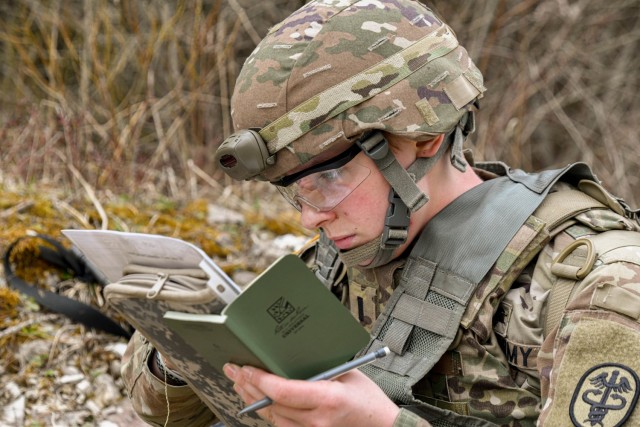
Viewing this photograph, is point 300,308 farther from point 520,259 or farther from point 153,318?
point 520,259

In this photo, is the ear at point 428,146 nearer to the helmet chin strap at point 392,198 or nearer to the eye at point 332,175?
the helmet chin strap at point 392,198

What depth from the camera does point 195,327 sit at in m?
1.75

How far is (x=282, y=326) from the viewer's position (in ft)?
5.55

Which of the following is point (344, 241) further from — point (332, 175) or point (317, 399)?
point (317, 399)

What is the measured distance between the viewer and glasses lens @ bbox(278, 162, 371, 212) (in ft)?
7.08

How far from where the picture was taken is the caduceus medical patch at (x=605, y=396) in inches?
66.9

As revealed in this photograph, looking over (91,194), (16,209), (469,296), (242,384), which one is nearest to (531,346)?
(469,296)

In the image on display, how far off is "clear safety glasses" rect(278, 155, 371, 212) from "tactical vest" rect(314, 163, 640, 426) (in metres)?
0.29

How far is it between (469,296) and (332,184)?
1.55ft

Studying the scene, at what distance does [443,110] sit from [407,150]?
5.8 inches

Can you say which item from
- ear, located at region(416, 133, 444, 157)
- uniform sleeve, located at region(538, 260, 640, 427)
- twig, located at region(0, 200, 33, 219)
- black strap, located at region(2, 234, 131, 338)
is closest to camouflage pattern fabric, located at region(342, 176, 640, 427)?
uniform sleeve, located at region(538, 260, 640, 427)

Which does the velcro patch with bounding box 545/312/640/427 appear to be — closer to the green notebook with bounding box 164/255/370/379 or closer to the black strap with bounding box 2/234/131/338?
the green notebook with bounding box 164/255/370/379

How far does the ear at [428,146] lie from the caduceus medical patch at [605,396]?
77 cm

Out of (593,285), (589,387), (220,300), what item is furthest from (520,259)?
(220,300)
